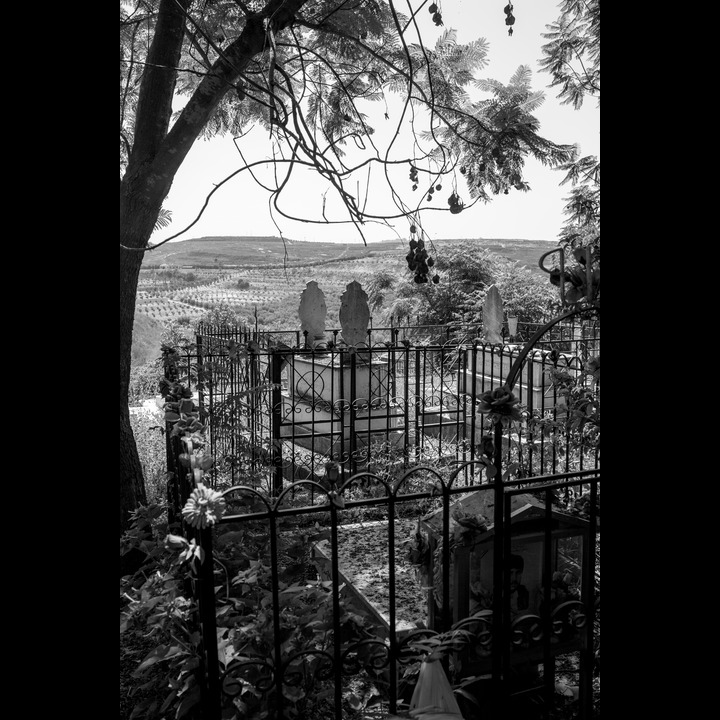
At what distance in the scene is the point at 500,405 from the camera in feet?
5.26

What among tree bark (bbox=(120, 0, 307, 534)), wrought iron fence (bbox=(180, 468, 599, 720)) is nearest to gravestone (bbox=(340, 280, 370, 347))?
tree bark (bbox=(120, 0, 307, 534))

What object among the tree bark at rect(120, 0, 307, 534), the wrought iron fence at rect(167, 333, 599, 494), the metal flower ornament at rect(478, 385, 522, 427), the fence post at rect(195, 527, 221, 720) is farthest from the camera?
the wrought iron fence at rect(167, 333, 599, 494)

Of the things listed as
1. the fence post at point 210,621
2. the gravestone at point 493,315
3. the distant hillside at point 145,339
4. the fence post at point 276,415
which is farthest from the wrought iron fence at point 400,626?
the distant hillside at point 145,339

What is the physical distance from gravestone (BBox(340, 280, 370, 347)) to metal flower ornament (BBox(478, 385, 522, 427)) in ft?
15.3

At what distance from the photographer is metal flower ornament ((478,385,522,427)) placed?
1.60 meters

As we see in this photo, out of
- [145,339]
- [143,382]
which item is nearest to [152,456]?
[143,382]

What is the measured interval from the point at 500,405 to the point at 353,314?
4728 mm

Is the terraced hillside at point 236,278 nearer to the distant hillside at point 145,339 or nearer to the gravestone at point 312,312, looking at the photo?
the distant hillside at point 145,339

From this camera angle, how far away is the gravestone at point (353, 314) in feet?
20.6

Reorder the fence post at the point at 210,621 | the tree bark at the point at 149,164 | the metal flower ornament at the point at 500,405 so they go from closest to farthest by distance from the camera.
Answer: the metal flower ornament at the point at 500,405 → the fence post at the point at 210,621 → the tree bark at the point at 149,164

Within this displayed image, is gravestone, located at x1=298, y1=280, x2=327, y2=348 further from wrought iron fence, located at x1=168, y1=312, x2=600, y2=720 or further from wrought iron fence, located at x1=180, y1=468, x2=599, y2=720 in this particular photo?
wrought iron fence, located at x1=180, y1=468, x2=599, y2=720

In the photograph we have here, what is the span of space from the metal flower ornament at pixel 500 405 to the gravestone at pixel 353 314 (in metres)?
→ 4.66
